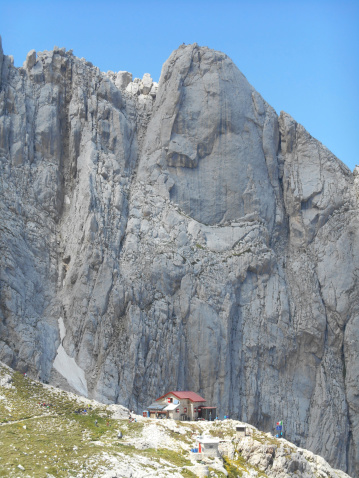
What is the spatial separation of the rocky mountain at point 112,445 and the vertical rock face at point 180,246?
678 inches

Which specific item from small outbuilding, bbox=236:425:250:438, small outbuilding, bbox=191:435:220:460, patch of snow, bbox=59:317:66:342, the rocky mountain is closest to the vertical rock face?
patch of snow, bbox=59:317:66:342

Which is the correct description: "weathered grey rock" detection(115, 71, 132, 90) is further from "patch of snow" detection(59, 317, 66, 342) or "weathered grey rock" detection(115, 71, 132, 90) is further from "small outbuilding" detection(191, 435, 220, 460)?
"small outbuilding" detection(191, 435, 220, 460)

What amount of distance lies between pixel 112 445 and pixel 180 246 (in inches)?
1713

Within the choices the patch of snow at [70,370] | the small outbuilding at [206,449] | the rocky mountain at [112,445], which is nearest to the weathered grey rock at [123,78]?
the patch of snow at [70,370]

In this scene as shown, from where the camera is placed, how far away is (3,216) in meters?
87.3

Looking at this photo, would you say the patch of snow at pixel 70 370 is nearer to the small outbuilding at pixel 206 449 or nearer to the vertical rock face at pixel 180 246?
the vertical rock face at pixel 180 246

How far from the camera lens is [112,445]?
53406mm

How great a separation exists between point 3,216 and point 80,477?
4729 centimetres

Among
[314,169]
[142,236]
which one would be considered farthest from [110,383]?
[314,169]

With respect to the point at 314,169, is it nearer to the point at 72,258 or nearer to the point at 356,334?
the point at 356,334

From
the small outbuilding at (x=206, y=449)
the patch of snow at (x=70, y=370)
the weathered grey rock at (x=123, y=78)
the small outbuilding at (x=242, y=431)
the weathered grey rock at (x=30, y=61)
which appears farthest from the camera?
the weathered grey rock at (x=123, y=78)

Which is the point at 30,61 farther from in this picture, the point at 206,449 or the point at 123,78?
the point at 206,449

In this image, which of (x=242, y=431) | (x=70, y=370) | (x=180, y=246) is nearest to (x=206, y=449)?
(x=242, y=431)

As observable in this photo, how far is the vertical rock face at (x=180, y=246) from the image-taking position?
282 feet
